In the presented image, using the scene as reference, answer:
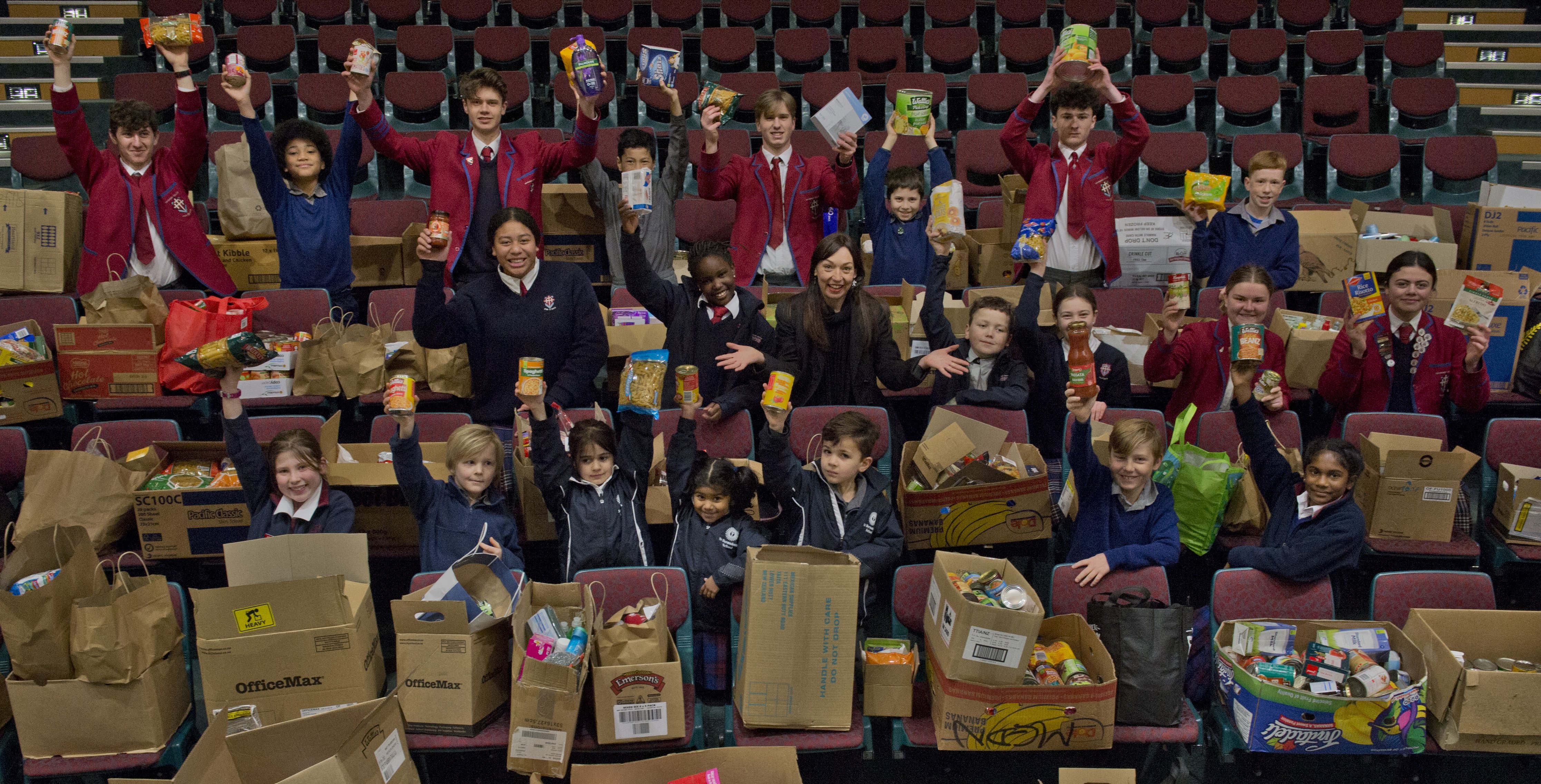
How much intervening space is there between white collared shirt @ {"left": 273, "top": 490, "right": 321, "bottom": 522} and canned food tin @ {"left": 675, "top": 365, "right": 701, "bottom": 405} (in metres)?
1.16

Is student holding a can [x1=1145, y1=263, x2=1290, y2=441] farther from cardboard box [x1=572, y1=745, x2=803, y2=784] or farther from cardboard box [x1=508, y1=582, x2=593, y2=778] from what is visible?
cardboard box [x1=508, y1=582, x2=593, y2=778]

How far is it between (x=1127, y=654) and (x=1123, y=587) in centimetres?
31

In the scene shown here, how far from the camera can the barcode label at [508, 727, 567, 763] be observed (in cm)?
278

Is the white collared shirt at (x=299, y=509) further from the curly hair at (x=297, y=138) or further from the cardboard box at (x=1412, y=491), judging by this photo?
the cardboard box at (x=1412, y=491)

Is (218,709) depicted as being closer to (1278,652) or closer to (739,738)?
(739,738)

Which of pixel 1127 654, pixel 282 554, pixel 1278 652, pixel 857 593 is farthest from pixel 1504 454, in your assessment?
pixel 282 554

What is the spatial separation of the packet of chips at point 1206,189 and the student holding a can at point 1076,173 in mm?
294

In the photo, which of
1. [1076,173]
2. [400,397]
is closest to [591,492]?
[400,397]

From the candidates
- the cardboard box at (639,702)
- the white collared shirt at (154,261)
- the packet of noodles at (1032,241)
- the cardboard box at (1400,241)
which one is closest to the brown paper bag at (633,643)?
the cardboard box at (639,702)

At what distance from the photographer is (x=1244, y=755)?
3.18 meters

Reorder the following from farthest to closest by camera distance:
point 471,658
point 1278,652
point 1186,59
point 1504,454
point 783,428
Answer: point 1186,59
point 1504,454
point 783,428
point 1278,652
point 471,658

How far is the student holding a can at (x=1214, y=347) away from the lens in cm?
418

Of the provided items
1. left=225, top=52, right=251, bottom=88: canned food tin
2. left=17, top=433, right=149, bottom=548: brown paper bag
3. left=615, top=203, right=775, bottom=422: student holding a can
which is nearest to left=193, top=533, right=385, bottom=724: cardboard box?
left=17, top=433, right=149, bottom=548: brown paper bag

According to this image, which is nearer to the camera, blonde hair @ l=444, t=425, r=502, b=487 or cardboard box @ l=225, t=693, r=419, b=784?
cardboard box @ l=225, t=693, r=419, b=784
